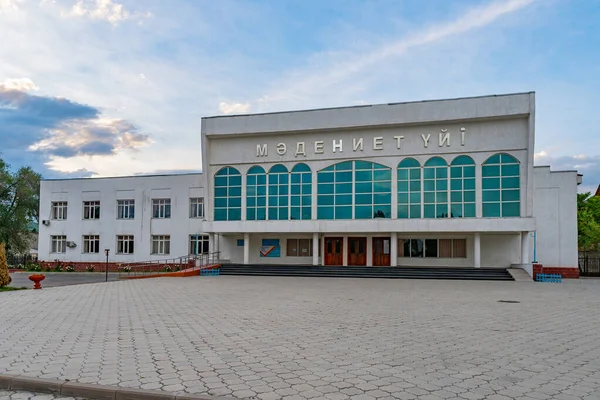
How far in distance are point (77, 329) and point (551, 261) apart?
27087 millimetres

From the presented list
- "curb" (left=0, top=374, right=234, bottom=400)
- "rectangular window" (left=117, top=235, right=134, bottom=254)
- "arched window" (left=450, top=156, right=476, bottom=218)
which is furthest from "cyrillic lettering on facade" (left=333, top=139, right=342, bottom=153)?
"curb" (left=0, top=374, right=234, bottom=400)

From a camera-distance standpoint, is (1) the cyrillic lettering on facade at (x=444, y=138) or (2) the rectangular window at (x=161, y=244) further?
(2) the rectangular window at (x=161, y=244)

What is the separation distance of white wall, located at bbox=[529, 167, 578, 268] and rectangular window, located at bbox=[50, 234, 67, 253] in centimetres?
3354

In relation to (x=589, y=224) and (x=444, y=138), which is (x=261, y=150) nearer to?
(x=444, y=138)

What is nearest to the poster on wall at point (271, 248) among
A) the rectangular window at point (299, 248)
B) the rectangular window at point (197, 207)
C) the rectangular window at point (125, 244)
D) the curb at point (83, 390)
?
the rectangular window at point (299, 248)

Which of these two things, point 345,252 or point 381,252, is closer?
point 381,252

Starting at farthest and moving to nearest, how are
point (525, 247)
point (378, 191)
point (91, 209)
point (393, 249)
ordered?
1. point (91, 209)
2. point (378, 191)
3. point (393, 249)
4. point (525, 247)

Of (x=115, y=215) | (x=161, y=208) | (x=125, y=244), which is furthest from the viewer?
(x=115, y=215)

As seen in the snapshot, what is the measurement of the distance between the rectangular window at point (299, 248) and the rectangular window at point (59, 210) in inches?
741

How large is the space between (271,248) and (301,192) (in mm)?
4696

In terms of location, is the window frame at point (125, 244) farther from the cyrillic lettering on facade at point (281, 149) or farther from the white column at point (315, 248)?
the white column at point (315, 248)

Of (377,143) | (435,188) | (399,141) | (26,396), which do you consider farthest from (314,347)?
(377,143)

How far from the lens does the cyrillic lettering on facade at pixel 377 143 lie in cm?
2903

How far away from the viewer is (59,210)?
3750cm
